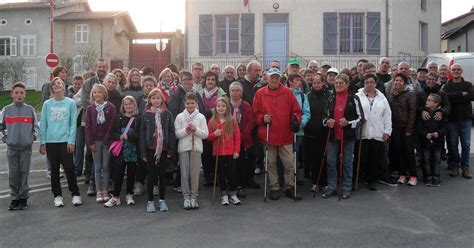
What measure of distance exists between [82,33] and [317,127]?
3585 cm

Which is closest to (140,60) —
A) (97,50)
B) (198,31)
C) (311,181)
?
(198,31)

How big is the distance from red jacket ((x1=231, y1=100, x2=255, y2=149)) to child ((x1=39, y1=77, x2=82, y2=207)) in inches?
96.7

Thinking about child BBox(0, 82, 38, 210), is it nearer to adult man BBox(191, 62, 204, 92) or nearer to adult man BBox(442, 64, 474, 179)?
adult man BBox(191, 62, 204, 92)

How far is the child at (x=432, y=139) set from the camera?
26.6 feet

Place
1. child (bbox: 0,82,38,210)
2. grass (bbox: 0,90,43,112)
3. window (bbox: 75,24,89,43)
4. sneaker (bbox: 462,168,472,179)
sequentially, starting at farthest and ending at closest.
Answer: window (bbox: 75,24,89,43)
grass (bbox: 0,90,43,112)
sneaker (bbox: 462,168,472,179)
child (bbox: 0,82,38,210)

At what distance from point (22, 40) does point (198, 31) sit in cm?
2583

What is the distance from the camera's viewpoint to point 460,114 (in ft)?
28.2

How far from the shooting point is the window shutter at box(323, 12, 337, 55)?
70.3ft

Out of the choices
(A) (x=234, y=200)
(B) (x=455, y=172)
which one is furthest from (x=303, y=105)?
(B) (x=455, y=172)

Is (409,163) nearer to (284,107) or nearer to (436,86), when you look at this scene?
(436,86)

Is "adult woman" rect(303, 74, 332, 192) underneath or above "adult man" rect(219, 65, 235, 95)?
underneath

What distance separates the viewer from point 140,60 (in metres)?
28.6

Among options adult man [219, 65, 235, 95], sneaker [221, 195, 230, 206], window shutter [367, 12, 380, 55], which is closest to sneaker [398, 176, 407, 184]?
sneaker [221, 195, 230, 206]

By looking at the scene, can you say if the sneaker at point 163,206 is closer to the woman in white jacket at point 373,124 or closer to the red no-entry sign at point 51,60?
the woman in white jacket at point 373,124
